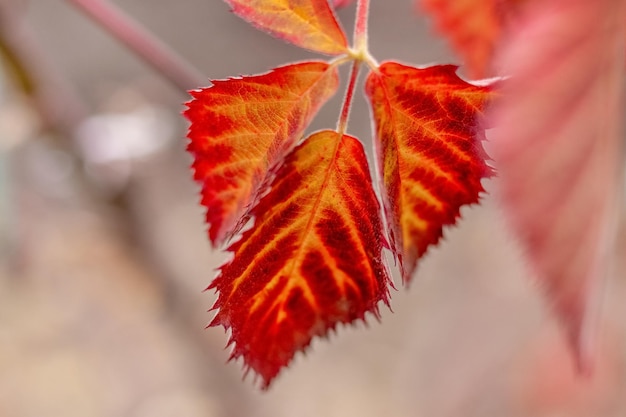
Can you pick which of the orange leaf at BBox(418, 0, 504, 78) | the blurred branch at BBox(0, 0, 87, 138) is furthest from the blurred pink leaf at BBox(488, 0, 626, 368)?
the blurred branch at BBox(0, 0, 87, 138)

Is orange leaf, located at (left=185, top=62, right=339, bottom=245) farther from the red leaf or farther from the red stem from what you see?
the red leaf

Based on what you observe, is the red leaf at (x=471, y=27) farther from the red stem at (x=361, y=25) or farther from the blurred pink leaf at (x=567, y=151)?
the blurred pink leaf at (x=567, y=151)

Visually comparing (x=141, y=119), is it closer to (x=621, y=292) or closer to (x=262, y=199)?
(x=262, y=199)

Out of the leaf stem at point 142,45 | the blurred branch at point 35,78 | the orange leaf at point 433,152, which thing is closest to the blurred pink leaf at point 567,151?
the orange leaf at point 433,152

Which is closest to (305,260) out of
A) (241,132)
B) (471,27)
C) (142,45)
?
(241,132)

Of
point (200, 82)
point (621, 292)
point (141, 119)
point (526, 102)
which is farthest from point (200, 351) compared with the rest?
point (526, 102)
